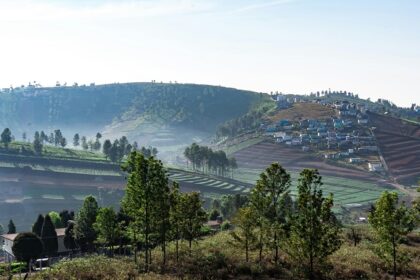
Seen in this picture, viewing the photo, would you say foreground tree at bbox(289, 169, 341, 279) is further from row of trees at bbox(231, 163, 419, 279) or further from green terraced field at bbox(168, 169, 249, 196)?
green terraced field at bbox(168, 169, 249, 196)

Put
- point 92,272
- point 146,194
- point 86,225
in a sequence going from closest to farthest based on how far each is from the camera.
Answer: point 92,272, point 146,194, point 86,225

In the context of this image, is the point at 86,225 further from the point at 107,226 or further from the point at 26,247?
the point at 26,247

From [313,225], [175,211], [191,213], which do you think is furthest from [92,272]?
[313,225]

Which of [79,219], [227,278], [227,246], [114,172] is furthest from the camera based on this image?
[114,172]

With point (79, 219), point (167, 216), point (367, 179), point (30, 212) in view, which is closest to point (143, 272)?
point (167, 216)

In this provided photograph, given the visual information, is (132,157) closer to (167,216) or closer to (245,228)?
(167,216)

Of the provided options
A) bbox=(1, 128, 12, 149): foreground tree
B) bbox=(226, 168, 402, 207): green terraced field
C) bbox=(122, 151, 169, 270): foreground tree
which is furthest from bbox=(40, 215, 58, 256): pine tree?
bbox=(1, 128, 12, 149): foreground tree
